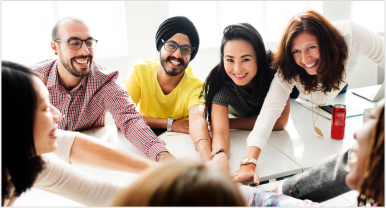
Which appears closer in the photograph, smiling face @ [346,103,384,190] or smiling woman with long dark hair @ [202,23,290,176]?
smiling face @ [346,103,384,190]

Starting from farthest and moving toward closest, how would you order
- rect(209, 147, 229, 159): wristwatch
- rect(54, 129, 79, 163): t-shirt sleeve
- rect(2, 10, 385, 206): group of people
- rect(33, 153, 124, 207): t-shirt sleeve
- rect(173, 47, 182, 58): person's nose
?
rect(173, 47, 182, 58): person's nose < rect(209, 147, 229, 159): wristwatch < rect(54, 129, 79, 163): t-shirt sleeve < rect(33, 153, 124, 207): t-shirt sleeve < rect(2, 10, 385, 206): group of people

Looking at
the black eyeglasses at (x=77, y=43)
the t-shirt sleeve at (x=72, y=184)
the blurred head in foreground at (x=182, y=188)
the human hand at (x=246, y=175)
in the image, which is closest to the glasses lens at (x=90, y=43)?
the black eyeglasses at (x=77, y=43)

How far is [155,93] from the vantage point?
2070 mm

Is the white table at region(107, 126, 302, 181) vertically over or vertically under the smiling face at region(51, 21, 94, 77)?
under

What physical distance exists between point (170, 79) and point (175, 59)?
0.55 ft

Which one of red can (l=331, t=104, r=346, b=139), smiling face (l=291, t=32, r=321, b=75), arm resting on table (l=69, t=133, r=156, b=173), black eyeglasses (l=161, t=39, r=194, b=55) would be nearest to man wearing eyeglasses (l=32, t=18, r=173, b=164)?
arm resting on table (l=69, t=133, r=156, b=173)

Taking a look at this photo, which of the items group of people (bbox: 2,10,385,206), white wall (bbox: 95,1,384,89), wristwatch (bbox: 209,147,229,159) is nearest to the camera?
group of people (bbox: 2,10,385,206)

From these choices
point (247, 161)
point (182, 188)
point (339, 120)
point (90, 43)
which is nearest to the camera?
point (182, 188)

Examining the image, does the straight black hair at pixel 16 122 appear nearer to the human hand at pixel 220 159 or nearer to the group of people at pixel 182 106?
the group of people at pixel 182 106

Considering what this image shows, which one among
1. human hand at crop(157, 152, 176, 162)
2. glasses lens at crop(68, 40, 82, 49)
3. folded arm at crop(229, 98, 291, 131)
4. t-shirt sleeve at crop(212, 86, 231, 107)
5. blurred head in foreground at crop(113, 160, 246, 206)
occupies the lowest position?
human hand at crop(157, 152, 176, 162)

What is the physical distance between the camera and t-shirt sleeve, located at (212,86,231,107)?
5.76ft

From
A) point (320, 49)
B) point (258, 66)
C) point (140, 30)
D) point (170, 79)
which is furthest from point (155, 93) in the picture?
point (140, 30)

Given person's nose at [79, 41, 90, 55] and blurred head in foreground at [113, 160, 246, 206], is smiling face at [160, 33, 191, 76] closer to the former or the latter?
person's nose at [79, 41, 90, 55]

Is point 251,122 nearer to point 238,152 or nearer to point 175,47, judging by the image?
point 238,152
